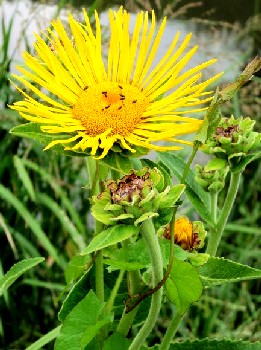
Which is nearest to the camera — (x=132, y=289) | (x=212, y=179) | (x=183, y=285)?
(x=183, y=285)

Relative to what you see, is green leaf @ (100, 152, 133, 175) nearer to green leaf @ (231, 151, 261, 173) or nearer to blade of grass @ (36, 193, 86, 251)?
green leaf @ (231, 151, 261, 173)

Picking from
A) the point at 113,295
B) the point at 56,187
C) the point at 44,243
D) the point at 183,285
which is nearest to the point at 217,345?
the point at 113,295

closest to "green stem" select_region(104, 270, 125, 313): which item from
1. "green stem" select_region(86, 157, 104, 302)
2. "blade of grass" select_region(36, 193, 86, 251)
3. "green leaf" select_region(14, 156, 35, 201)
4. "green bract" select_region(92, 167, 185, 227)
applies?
"green stem" select_region(86, 157, 104, 302)

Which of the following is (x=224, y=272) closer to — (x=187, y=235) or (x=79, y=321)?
(x=187, y=235)

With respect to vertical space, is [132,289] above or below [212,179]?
below

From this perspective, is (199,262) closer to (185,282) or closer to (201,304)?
(185,282)

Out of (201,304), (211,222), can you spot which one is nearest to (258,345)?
(211,222)

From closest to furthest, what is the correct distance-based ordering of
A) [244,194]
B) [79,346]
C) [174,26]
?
1. [79,346]
2. [244,194]
3. [174,26]

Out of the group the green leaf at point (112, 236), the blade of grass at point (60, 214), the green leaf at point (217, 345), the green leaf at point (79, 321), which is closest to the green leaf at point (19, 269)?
the green leaf at point (79, 321)
